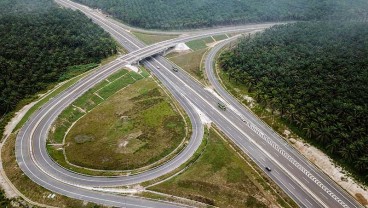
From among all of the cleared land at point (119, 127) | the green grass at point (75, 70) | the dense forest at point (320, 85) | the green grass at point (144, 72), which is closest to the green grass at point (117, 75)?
the cleared land at point (119, 127)

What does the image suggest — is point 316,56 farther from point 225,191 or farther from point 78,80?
point 78,80

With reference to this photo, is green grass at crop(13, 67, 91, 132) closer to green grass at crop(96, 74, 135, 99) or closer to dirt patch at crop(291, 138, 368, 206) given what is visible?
green grass at crop(96, 74, 135, 99)

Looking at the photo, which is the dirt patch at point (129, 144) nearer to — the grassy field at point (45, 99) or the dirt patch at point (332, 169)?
the grassy field at point (45, 99)

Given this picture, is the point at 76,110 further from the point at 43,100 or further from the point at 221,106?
the point at 221,106

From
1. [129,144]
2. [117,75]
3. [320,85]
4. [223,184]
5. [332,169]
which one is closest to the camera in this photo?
[223,184]

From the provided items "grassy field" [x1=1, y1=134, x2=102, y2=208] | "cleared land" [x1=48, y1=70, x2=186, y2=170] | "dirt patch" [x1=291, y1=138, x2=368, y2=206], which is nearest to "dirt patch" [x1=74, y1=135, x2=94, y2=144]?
"cleared land" [x1=48, y1=70, x2=186, y2=170]

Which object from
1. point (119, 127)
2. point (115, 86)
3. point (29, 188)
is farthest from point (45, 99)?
point (29, 188)
